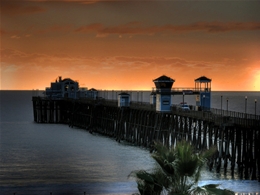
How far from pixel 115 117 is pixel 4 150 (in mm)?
21522

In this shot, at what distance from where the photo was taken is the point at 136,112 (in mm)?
75812

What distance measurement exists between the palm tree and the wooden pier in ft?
25.6

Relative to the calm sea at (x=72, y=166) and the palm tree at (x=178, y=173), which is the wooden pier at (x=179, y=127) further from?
the palm tree at (x=178, y=173)

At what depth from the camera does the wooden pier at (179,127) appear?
43.0 m

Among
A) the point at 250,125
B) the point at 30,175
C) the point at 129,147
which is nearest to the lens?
the point at 250,125

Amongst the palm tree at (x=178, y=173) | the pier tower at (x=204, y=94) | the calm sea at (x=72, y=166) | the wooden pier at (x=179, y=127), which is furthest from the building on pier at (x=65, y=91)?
the palm tree at (x=178, y=173)

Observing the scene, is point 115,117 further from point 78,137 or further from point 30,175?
point 30,175

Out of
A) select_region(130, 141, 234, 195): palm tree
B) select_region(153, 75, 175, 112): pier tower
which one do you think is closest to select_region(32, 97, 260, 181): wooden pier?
select_region(153, 75, 175, 112): pier tower

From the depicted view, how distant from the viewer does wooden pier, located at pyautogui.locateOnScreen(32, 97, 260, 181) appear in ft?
141

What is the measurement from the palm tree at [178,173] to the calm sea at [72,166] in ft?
59.1

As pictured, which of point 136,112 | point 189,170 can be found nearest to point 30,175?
point 136,112

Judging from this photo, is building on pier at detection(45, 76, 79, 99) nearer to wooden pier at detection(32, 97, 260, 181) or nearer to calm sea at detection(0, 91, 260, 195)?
wooden pier at detection(32, 97, 260, 181)

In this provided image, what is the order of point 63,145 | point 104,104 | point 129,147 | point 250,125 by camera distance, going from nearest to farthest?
point 250,125 → point 129,147 → point 63,145 → point 104,104

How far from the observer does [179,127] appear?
200ft
